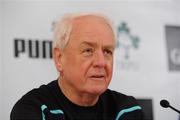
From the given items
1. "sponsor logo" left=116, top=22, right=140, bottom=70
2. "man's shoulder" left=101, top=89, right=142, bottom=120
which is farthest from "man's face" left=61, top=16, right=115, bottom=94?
"sponsor logo" left=116, top=22, right=140, bottom=70

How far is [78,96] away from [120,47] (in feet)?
5.00

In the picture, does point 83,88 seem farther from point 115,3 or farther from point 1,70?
point 115,3

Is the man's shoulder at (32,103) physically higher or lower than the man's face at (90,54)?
lower

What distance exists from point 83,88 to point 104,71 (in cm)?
8

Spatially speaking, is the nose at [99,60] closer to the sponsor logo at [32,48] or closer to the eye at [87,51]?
the eye at [87,51]

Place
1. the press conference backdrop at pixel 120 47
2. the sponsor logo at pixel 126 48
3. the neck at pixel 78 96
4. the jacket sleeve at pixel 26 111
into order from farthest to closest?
the sponsor logo at pixel 126 48, the press conference backdrop at pixel 120 47, the neck at pixel 78 96, the jacket sleeve at pixel 26 111

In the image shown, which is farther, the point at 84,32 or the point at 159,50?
the point at 159,50

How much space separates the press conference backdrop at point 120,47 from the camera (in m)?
2.37

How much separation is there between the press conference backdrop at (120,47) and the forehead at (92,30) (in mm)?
1231

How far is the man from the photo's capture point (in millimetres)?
1142

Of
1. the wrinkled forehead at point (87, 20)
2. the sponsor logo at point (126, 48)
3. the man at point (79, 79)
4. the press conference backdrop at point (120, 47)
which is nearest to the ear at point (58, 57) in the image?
the man at point (79, 79)

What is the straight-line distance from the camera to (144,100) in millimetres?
2682

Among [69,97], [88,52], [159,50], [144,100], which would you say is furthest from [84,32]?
[159,50]

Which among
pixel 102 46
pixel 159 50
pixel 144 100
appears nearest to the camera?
pixel 102 46
